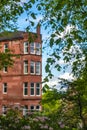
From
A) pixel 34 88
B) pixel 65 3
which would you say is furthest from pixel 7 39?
pixel 65 3

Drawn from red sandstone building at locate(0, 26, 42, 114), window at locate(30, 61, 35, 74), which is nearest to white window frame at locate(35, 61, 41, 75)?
red sandstone building at locate(0, 26, 42, 114)

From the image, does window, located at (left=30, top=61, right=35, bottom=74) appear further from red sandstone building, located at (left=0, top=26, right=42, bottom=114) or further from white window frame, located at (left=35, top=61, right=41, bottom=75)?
white window frame, located at (left=35, top=61, right=41, bottom=75)

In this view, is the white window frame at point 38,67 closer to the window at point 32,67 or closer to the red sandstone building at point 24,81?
the red sandstone building at point 24,81

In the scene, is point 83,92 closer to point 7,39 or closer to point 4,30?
point 4,30

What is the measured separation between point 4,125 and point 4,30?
44.5 feet

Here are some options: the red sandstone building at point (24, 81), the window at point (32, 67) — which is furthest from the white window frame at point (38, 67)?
the window at point (32, 67)

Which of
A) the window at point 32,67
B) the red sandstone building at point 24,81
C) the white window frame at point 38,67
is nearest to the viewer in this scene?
the red sandstone building at point 24,81

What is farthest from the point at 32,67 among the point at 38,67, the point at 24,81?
the point at 24,81

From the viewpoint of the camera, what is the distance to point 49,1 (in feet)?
41.9

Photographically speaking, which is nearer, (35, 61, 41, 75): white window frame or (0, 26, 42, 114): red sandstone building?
(0, 26, 42, 114): red sandstone building

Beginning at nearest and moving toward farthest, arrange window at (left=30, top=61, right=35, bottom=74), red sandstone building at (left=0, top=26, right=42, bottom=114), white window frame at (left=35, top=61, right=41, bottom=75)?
red sandstone building at (left=0, top=26, right=42, bottom=114), window at (left=30, top=61, right=35, bottom=74), white window frame at (left=35, top=61, right=41, bottom=75)

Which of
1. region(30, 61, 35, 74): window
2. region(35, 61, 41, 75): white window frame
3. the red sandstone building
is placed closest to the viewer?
the red sandstone building

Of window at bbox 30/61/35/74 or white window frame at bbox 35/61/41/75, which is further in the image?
white window frame at bbox 35/61/41/75

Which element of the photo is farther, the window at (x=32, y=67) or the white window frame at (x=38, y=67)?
the white window frame at (x=38, y=67)
